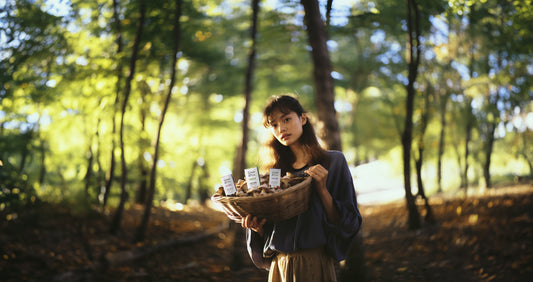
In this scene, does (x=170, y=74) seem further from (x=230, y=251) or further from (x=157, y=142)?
(x=230, y=251)

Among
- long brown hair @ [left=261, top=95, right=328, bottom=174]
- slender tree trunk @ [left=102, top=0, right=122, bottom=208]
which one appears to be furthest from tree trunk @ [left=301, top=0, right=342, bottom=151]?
slender tree trunk @ [left=102, top=0, right=122, bottom=208]

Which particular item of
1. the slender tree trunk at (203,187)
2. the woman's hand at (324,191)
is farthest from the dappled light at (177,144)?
the slender tree trunk at (203,187)

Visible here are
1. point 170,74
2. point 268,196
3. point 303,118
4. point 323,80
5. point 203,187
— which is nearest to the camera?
point 268,196

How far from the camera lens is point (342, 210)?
2115 millimetres

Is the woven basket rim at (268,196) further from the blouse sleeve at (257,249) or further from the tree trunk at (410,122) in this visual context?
the tree trunk at (410,122)

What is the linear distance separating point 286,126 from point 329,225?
26.0 inches

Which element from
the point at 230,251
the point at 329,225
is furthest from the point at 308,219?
the point at 230,251

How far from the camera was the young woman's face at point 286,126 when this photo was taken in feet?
7.46

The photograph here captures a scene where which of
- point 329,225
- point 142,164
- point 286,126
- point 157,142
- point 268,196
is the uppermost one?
point 286,126

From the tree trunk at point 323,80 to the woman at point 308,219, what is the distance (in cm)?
234

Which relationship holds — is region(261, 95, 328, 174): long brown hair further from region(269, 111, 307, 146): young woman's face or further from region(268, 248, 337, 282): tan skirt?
region(268, 248, 337, 282): tan skirt

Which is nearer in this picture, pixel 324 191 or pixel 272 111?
pixel 324 191

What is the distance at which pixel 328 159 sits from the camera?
2264mm

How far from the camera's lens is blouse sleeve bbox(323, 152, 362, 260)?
2.11 m
